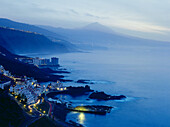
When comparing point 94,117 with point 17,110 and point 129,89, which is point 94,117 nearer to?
point 17,110

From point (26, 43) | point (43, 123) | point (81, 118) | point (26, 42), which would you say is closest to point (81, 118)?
point (81, 118)

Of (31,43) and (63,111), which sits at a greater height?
(31,43)

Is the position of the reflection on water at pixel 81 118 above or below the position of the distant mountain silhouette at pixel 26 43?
below

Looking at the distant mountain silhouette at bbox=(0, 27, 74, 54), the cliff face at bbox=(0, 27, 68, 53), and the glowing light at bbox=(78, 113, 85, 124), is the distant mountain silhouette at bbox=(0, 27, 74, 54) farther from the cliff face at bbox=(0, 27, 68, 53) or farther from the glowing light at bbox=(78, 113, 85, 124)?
the glowing light at bbox=(78, 113, 85, 124)

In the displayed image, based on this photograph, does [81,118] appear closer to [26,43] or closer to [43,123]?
[43,123]

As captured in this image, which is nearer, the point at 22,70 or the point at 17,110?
the point at 17,110

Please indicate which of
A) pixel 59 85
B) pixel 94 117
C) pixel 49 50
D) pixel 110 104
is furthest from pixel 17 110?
pixel 49 50

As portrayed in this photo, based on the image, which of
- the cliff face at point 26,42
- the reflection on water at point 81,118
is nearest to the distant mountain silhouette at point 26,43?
the cliff face at point 26,42

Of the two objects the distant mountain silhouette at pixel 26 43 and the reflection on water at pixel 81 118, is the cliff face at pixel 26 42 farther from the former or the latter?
the reflection on water at pixel 81 118

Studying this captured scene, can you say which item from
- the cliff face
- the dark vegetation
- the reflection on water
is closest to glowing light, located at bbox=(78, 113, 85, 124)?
the reflection on water
